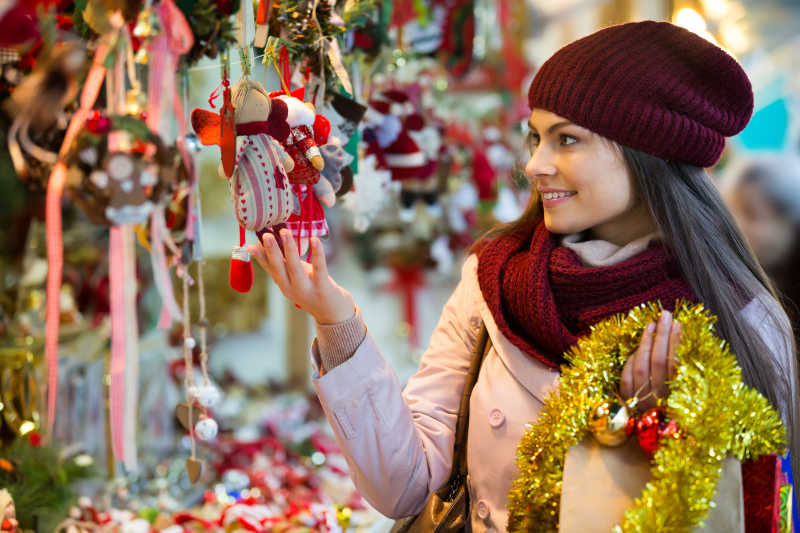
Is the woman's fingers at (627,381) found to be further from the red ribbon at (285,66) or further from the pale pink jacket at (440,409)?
the red ribbon at (285,66)

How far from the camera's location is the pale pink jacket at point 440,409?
1.02m

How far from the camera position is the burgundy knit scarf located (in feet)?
3.54

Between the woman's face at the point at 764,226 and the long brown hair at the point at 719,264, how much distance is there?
1307 mm

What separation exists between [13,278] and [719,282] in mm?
1781

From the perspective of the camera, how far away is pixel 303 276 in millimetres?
889

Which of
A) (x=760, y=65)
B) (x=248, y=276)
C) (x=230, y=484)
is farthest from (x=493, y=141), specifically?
(x=760, y=65)

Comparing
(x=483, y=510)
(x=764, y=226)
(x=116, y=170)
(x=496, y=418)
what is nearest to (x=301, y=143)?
(x=116, y=170)

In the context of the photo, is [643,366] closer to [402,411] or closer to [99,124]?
[402,411]

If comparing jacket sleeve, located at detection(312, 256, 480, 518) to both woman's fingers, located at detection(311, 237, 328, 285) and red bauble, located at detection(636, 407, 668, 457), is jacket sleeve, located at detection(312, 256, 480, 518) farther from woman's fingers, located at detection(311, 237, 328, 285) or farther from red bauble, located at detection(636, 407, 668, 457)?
red bauble, located at detection(636, 407, 668, 457)

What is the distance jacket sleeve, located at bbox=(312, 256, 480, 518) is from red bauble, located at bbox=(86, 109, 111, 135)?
40 centimetres

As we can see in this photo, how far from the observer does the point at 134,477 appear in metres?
1.88

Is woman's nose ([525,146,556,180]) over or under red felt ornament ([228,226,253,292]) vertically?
over

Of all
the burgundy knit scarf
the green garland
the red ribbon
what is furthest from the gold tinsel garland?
the green garland

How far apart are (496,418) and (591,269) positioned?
0.26m
